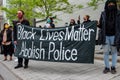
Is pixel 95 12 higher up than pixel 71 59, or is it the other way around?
pixel 95 12

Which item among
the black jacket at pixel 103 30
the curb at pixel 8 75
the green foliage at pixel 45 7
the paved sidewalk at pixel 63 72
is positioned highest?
the green foliage at pixel 45 7

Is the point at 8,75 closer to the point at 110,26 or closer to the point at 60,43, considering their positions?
the point at 60,43

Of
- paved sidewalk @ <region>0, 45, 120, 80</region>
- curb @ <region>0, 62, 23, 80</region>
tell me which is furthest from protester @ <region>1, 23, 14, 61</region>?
curb @ <region>0, 62, 23, 80</region>

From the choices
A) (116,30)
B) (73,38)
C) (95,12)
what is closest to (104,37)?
(116,30)

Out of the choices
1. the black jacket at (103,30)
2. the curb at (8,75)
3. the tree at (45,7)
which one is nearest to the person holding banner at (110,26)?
the black jacket at (103,30)

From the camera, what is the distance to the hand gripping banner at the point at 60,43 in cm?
923

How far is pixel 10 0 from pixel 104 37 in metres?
20.6

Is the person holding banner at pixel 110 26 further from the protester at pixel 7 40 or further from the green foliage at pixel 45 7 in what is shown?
the green foliage at pixel 45 7

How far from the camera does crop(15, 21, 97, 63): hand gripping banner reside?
9234 millimetres

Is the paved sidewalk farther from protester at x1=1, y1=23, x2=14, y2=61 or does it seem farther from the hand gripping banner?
protester at x1=1, y1=23, x2=14, y2=61

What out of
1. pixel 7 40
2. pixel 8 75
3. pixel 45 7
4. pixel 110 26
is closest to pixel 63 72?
pixel 8 75

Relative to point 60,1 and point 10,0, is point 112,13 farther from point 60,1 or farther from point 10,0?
point 10,0

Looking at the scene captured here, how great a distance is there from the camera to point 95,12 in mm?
25688

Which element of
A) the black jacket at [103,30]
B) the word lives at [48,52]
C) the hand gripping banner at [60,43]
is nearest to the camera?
the black jacket at [103,30]
